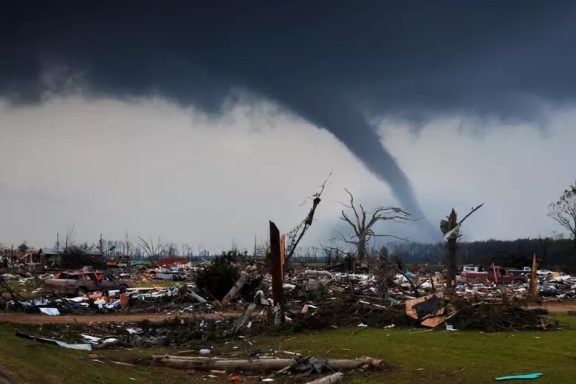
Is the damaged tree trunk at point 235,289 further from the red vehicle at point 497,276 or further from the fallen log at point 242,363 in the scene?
the red vehicle at point 497,276

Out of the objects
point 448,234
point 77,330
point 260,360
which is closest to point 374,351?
point 260,360

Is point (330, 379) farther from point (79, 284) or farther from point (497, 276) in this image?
point (497, 276)

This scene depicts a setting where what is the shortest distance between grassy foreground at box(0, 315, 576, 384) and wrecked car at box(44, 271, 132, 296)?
44.3ft

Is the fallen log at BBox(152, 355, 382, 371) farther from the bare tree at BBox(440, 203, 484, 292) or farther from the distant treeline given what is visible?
the distant treeline

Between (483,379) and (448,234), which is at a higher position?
(448,234)

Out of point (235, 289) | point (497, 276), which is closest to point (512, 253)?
point (497, 276)

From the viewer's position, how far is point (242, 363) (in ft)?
41.0

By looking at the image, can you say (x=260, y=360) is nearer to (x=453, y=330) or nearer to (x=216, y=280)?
(x=453, y=330)

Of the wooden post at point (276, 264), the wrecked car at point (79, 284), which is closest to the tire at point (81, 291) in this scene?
the wrecked car at point (79, 284)

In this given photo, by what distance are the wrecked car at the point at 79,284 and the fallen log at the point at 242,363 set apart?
18389mm

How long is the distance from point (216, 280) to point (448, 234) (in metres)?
11.1

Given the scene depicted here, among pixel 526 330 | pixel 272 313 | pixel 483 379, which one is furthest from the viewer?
pixel 272 313

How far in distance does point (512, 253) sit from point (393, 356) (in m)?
54.5

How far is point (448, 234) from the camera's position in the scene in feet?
86.3
